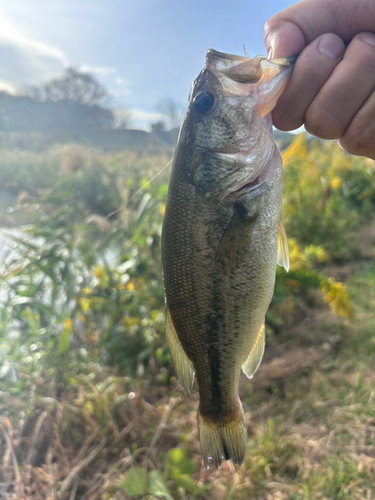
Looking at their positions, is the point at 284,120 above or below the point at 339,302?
above

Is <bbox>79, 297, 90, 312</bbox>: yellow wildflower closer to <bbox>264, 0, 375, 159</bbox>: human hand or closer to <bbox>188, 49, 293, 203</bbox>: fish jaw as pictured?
<bbox>188, 49, 293, 203</bbox>: fish jaw

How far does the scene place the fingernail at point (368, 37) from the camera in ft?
4.00

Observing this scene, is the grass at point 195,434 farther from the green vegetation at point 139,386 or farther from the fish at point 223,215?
the fish at point 223,215

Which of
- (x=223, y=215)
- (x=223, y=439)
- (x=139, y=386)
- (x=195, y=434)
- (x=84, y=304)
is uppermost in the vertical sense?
(x=223, y=215)

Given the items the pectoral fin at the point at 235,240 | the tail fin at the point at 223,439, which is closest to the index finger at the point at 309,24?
the pectoral fin at the point at 235,240

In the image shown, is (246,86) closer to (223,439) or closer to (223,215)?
(223,215)

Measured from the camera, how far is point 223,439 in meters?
1.34

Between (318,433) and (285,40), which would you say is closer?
(285,40)

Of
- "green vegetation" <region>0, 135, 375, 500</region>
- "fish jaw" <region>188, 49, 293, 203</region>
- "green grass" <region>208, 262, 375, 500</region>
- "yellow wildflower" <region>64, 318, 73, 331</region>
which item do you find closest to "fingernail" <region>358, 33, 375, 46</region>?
"fish jaw" <region>188, 49, 293, 203</region>

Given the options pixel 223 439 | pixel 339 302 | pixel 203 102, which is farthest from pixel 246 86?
pixel 339 302

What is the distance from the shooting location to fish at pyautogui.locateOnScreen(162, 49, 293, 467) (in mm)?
1188

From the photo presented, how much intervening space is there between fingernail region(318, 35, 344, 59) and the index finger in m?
0.12

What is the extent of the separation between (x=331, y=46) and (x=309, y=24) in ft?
0.68

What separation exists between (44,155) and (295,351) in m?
12.7
